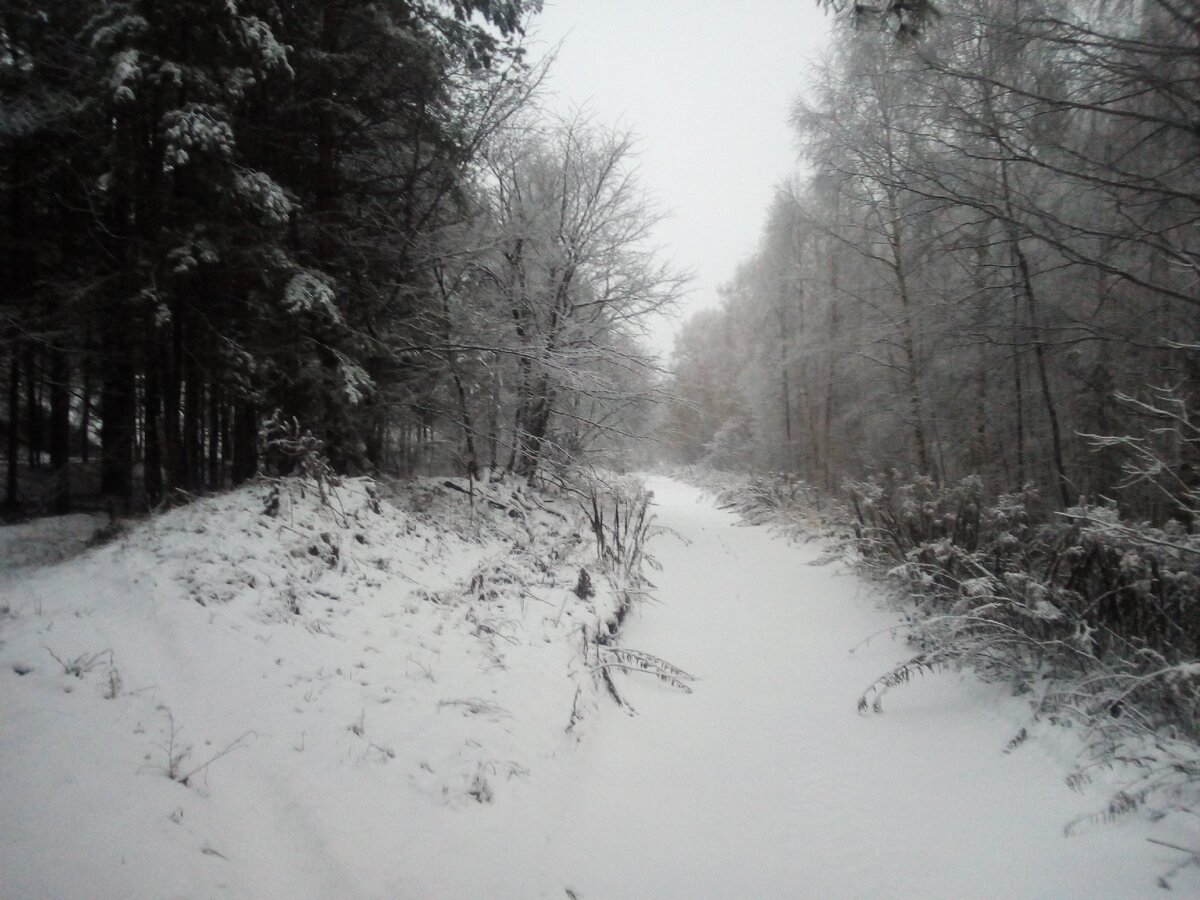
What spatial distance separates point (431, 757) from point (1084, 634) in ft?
13.9

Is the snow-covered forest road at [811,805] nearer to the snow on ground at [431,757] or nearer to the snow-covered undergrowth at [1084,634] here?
the snow on ground at [431,757]

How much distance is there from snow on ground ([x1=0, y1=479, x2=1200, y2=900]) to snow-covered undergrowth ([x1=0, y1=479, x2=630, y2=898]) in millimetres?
14

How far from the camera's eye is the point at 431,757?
9.54ft

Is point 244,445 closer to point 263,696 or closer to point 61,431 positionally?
point 61,431

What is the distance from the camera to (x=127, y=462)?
6809mm

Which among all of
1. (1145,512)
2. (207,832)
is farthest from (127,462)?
(1145,512)

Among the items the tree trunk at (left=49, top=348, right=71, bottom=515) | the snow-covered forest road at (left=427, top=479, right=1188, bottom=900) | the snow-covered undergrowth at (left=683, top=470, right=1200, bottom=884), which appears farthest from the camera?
the tree trunk at (left=49, top=348, right=71, bottom=515)

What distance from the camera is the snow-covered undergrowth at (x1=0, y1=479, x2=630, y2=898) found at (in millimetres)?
1965

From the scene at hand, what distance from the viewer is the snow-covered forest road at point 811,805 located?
8.21 ft

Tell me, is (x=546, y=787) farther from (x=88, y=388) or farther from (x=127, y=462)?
(x=88, y=388)

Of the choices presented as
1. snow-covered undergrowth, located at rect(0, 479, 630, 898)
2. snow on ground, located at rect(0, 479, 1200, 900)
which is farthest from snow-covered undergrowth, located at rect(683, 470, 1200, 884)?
snow-covered undergrowth, located at rect(0, 479, 630, 898)

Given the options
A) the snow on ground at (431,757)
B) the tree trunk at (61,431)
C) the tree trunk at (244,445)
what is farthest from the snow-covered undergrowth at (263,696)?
the tree trunk at (61,431)

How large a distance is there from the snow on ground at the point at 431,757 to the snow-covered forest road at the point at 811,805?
0.05ft

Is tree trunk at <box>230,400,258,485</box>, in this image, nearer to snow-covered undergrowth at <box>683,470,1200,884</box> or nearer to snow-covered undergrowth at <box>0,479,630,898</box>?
snow-covered undergrowth at <box>0,479,630,898</box>
